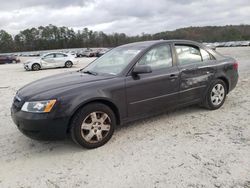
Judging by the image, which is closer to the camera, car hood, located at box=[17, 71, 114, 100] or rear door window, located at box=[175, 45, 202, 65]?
car hood, located at box=[17, 71, 114, 100]

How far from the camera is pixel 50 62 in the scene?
17.7 meters

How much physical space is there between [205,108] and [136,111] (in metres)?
1.95

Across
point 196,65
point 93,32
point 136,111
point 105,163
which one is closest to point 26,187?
point 105,163

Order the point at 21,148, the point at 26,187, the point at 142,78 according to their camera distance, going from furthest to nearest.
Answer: the point at 142,78
the point at 21,148
the point at 26,187

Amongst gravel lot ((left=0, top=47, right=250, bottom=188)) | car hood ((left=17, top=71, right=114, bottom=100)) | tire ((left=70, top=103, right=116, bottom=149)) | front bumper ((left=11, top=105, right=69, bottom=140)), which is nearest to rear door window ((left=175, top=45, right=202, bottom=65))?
gravel lot ((left=0, top=47, right=250, bottom=188))

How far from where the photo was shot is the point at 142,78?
3840 mm

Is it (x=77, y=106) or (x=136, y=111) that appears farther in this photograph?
(x=136, y=111)

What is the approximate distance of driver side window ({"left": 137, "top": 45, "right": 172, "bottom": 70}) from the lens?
4007mm

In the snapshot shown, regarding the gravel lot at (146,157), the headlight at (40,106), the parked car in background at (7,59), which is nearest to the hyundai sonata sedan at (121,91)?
the headlight at (40,106)

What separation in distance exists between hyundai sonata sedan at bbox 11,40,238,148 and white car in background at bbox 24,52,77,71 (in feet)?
45.2

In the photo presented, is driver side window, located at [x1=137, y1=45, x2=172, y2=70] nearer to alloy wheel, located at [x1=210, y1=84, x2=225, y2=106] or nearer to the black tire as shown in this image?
alloy wheel, located at [x1=210, y1=84, x2=225, y2=106]

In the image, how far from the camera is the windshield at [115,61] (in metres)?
3.97

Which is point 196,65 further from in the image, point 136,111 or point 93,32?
point 93,32

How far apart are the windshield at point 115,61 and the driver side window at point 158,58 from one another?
0.19 m
